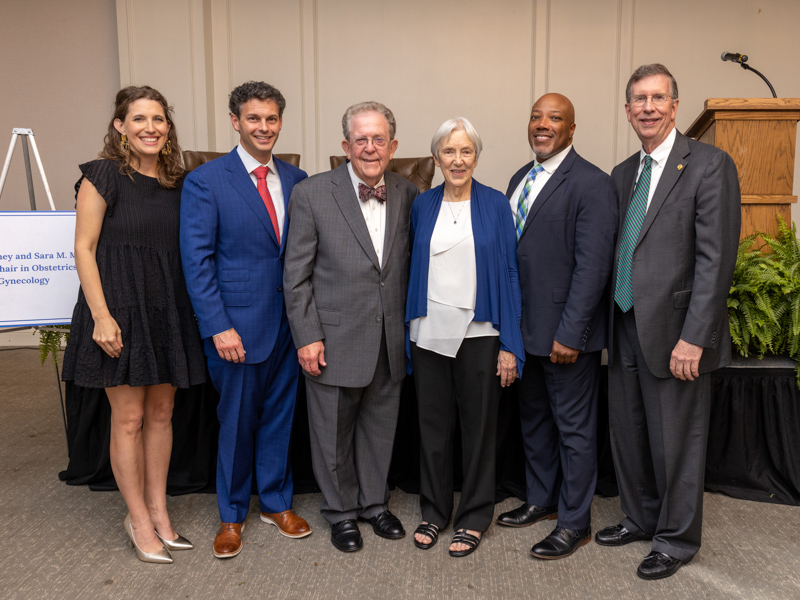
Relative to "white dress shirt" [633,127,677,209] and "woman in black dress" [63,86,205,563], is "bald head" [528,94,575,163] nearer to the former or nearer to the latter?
"white dress shirt" [633,127,677,209]

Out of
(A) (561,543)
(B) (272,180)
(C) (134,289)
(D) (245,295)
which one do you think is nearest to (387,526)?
(A) (561,543)

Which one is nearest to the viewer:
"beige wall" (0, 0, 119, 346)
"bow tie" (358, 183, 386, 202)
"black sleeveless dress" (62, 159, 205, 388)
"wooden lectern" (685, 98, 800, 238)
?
"black sleeveless dress" (62, 159, 205, 388)

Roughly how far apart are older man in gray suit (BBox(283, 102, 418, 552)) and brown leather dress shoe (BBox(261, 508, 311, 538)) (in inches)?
5.9

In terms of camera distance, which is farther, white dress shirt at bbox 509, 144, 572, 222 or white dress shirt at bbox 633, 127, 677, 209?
white dress shirt at bbox 509, 144, 572, 222

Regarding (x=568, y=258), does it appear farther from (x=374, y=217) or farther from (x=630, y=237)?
(x=374, y=217)

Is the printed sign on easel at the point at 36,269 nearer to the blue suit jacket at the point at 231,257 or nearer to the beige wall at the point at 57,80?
the blue suit jacket at the point at 231,257

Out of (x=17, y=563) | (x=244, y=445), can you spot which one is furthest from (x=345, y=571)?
(x=17, y=563)

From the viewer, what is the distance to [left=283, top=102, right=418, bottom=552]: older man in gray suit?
2184 millimetres

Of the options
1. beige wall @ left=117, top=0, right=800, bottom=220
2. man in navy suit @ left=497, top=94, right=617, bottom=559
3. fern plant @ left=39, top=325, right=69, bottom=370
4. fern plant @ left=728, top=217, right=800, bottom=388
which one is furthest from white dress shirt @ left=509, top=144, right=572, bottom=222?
beige wall @ left=117, top=0, right=800, bottom=220

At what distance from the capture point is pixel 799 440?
8.61ft

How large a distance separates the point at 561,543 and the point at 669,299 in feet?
3.23

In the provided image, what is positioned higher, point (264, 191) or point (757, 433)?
point (264, 191)

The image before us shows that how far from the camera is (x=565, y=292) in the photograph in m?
2.23

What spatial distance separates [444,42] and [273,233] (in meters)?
3.63
